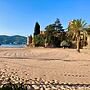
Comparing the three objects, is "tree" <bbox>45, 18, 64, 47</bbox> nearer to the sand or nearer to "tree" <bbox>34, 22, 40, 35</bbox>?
"tree" <bbox>34, 22, 40, 35</bbox>

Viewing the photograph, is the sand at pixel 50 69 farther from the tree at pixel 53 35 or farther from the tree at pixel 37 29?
the tree at pixel 37 29

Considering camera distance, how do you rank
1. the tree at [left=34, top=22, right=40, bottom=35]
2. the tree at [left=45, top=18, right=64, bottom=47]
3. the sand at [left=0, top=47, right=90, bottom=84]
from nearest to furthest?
the sand at [left=0, top=47, right=90, bottom=84]
the tree at [left=45, top=18, right=64, bottom=47]
the tree at [left=34, top=22, right=40, bottom=35]

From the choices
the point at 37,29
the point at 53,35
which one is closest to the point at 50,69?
the point at 53,35

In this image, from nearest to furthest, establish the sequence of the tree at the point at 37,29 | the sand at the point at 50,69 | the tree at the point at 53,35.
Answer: the sand at the point at 50,69 < the tree at the point at 53,35 < the tree at the point at 37,29

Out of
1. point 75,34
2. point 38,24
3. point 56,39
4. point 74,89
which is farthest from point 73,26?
point 74,89

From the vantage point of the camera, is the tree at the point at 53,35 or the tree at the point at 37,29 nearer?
the tree at the point at 53,35

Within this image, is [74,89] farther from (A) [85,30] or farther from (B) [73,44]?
(B) [73,44]

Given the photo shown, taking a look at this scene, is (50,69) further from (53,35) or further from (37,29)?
(37,29)

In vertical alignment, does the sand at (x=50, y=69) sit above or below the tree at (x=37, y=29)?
below

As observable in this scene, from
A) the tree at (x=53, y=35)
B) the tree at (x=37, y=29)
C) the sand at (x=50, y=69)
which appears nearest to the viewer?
the sand at (x=50, y=69)

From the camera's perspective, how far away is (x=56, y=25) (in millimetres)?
89438

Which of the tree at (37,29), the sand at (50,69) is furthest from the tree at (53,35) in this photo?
the sand at (50,69)

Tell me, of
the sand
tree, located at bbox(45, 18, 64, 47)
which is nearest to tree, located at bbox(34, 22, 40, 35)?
tree, located at bbox(45, 18, 64, 47)

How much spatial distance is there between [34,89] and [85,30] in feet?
174
